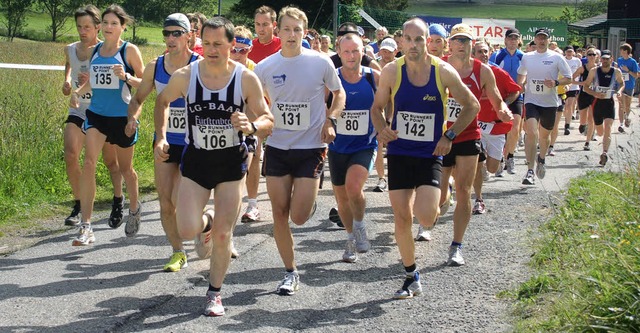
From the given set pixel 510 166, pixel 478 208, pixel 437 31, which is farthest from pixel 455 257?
pixel 510 166

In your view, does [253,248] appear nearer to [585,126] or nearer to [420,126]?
[420,126]

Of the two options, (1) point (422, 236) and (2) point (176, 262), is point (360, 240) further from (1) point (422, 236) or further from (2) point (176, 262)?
(2) point (176, 262)

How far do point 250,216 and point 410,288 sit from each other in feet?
11.2

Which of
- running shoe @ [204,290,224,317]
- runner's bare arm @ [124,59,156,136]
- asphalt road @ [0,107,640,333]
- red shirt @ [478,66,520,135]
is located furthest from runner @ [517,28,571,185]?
running shoe @ [204,290,224,317]

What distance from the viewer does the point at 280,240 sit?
7219 mm

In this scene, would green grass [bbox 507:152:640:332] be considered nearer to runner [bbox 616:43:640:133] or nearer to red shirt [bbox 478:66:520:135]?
red shirt [bbox 478:66:520:135]

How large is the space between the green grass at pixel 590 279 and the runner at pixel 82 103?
400 centimetres

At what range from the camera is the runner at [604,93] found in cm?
1762

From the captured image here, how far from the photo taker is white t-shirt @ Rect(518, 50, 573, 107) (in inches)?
548

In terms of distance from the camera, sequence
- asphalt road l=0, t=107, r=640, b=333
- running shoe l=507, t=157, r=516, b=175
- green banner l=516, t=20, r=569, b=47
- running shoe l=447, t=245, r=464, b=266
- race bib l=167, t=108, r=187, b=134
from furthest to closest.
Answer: green banner l=516, t=20, r=569, b=47
running shoe l=507, t=157, r=516, b=175
running shoe l=447, t=245, r=464, b=266
race bib l=167, t=108, r=187, b=134
asphalt road l=0, t=107, r=640, b=333

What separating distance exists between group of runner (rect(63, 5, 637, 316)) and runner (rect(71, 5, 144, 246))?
1 centimetres

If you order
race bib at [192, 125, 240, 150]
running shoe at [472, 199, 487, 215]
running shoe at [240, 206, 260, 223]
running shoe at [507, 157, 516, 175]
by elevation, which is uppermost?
race bib at [192, 125, 240, 150]

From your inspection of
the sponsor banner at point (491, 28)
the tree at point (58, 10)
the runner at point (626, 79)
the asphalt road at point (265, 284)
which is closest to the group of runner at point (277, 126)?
the asphalt road at point (265, 284)

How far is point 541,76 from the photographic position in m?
14.0
